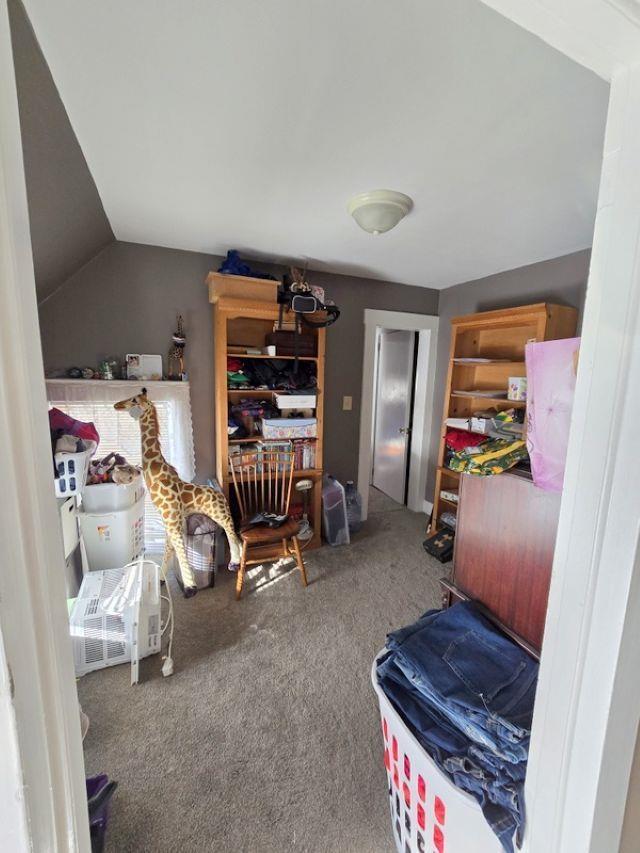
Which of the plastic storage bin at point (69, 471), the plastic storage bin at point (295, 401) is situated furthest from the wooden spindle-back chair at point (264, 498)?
the plastic storage bin at point (69, 471)

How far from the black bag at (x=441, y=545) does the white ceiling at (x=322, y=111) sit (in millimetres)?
2271

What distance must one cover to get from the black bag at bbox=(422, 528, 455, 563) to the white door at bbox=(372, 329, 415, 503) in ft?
3.03

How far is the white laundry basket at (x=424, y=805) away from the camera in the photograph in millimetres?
740

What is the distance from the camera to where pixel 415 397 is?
367 centimetres

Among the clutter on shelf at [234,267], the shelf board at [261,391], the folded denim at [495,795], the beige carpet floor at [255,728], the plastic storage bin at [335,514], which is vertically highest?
the clutter on shelf at [234,267]

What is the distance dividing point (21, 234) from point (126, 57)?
3.23 feet

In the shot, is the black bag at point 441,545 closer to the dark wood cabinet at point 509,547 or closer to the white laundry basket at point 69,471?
the dark wood cabinet at point 509,547

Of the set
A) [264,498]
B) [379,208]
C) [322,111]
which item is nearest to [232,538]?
[264,498]

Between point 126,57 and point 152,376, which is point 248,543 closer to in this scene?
point 152,376

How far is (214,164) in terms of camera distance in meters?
1.44

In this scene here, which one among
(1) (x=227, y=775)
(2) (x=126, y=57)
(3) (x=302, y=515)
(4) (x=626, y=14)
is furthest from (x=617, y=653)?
(3) (x=302, y=515)

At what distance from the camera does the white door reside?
3762mm

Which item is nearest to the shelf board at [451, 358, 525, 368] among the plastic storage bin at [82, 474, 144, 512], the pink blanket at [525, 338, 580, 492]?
the pink blanket at [525, 338, 580, 492]

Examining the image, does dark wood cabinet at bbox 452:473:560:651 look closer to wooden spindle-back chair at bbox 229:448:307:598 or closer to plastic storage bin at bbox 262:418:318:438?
wooden spindle-back chair at bbox 229:448:307:598
